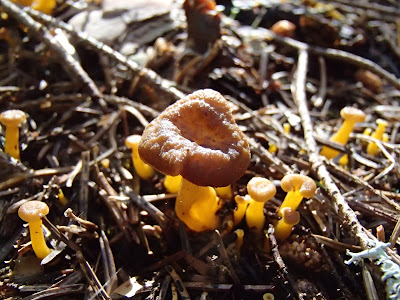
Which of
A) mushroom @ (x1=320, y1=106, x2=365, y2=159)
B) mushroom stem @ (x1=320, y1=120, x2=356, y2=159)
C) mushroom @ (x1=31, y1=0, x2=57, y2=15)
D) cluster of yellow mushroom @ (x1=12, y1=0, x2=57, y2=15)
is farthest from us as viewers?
mushroom @ (x1=31, y1=0, x2=57, y2=15)

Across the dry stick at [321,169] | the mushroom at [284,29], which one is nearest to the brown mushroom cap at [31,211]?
the dry stick at [321,169]

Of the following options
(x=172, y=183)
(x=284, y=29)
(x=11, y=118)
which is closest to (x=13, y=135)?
(x=11, y=118)

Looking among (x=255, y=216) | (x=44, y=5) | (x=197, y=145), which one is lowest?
(x=255, y=216)

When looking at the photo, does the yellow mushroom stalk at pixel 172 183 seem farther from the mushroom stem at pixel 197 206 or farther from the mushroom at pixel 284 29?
the mushroom at pixel 284 29

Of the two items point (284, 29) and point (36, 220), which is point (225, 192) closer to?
point (36, 220)

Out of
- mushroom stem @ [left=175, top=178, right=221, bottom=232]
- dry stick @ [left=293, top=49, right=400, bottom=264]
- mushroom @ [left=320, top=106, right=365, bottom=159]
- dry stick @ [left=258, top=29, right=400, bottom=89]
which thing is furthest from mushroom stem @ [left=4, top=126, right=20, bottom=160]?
dry stick @ [left=258, top=29, right=400, bottom=89]

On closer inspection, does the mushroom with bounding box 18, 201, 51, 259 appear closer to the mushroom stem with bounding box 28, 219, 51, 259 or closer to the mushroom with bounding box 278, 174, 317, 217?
the mushroom stem with bounding box 28, 219, 51, 259
